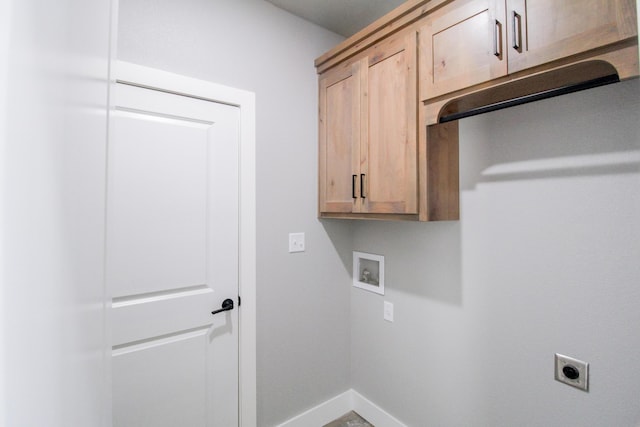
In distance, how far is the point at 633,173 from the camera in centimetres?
93

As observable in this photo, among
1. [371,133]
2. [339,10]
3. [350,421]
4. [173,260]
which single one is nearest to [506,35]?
[371,133]

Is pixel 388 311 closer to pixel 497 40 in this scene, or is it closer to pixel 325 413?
pixel 325 413

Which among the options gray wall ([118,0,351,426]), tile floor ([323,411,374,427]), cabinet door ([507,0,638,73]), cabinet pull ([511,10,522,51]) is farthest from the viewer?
tile floor ([323,411,374,427])

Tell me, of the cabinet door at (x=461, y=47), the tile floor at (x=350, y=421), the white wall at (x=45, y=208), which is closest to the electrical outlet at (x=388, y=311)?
the tile floor at (x=350, y=421)

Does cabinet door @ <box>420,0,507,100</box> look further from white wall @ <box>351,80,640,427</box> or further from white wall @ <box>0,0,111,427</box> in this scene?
white wall @ <box>0,0,111,427</box>

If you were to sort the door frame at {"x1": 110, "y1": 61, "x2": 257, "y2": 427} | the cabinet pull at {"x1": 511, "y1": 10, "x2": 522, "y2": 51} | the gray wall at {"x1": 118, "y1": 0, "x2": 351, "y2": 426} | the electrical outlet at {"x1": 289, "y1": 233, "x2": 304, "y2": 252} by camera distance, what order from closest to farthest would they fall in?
the cabinet pull at {"x1": 511, "y1": 10, "x2": 522, "y2": 51} < the gray wall at {"x1": 118, "y1": 0, "x2": 351, "y2": 426} < the door frame at {"x1": 110, "y1": 61, "x2": 257, "y2": 427} < the electrical outlet at {"x1": 289, "y1": 233, "x2": 304, "y2": 252}

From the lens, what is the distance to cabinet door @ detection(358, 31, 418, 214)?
1.26 m

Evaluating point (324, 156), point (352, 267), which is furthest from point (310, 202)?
point (352, 267)

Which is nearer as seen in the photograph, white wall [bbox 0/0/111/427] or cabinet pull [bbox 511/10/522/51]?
white wall [bbox 0/0/111/427]

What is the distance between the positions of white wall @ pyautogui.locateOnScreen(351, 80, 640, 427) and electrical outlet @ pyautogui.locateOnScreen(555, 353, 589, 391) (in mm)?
24

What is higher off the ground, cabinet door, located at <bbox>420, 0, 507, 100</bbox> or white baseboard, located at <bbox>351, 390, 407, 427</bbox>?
cabinet door, located at <bbox>420, 0, 507, 100</bbox>

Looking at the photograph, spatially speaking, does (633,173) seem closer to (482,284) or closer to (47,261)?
(482,284)

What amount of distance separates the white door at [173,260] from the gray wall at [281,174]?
0.17 m

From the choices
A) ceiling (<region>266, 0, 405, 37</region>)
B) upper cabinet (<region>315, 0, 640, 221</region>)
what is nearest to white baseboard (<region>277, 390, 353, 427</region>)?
upper cabinet (<region>315, 0, 640, 221</region>)
